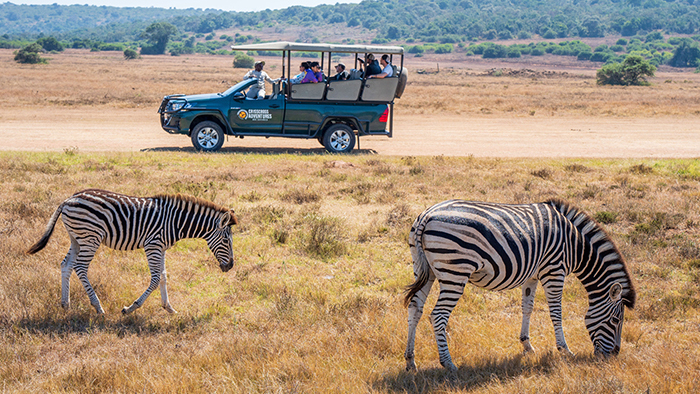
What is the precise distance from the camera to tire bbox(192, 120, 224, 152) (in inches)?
634

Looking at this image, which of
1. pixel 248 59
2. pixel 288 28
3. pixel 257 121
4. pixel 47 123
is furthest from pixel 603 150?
pixel 288 28

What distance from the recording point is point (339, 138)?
16.9 metres

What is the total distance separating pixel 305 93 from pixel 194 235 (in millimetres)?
10113

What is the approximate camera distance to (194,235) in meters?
6.38

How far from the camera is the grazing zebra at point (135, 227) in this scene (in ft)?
19.9

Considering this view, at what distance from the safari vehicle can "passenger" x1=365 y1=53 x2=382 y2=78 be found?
0.65 feet

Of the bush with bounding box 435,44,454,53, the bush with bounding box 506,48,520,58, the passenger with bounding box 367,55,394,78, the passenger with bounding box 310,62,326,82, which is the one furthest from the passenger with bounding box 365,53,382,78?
the bush with bounding box 435,44,454,53

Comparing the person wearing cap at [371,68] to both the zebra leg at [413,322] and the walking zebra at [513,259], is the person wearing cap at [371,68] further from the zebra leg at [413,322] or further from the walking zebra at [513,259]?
the zebra leg at [413,322]

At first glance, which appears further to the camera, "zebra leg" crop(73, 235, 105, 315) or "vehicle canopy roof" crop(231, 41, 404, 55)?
"vehicle canopy roof" crop(231, 41, 404, 55)

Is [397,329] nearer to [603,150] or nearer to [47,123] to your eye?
[603,150]

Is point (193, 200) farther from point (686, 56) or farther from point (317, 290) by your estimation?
point (686, 56)

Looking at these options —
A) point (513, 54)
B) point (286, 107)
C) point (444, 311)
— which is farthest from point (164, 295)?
point (513, 54)

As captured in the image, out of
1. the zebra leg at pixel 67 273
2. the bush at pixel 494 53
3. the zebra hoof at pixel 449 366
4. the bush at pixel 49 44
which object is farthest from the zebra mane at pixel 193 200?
the bush at pixel 494 53

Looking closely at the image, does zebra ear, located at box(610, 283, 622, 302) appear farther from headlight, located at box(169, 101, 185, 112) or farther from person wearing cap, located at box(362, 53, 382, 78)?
headlight, located at box(169, 101, 185, 112)
